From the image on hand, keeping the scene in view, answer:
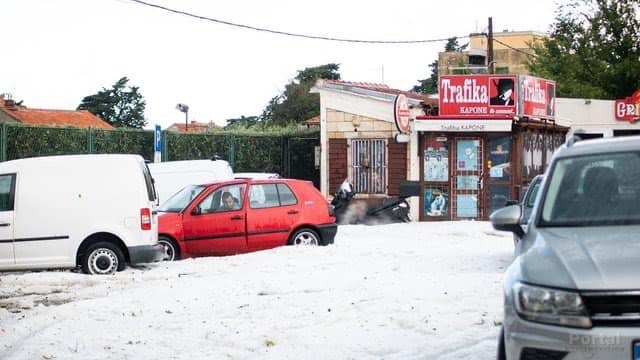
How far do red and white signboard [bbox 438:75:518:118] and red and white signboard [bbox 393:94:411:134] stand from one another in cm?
106

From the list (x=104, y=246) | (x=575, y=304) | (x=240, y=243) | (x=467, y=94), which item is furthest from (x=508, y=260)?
(x=467, y=94)

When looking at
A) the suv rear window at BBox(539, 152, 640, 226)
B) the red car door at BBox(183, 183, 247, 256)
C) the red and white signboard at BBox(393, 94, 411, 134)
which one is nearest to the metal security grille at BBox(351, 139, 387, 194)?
the red and white signboard at BBox(393, 94, 411, 134)

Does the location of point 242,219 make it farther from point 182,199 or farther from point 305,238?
point 182,199

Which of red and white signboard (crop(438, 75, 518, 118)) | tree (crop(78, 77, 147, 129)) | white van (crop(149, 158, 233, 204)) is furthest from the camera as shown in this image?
tree (crop(78, 77, 147, 129))

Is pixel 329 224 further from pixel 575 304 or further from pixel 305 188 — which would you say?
pixel 575 304

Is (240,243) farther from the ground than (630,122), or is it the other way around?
(630,122)

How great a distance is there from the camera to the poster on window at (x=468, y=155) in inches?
989

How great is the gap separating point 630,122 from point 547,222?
2995 cm

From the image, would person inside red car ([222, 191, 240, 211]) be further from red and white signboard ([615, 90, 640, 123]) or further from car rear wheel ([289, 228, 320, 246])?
red and white signboard ([615, 90, 640, 123])

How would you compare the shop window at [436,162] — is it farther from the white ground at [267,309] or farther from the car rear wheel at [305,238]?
the white ground at [267,309]

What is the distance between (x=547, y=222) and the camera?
568 cm

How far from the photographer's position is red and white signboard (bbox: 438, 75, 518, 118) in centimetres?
2522

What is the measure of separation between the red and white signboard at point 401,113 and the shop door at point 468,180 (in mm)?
1623

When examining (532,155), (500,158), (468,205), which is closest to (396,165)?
(468,205)
